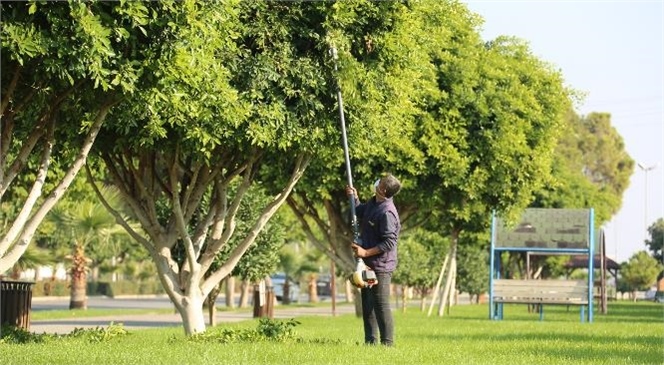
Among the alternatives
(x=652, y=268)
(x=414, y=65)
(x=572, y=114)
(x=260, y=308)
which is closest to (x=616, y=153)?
(x=572, y=114)

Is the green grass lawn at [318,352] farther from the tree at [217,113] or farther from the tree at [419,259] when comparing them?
the tree at [419,259]

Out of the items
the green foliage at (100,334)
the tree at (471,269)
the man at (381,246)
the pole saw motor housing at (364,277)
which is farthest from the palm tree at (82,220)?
the pole saw motor housing at (364,277)

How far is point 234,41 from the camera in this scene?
59.0 ft

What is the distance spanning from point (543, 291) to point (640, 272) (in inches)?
2689

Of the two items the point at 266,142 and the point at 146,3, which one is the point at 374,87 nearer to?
the point at 266,142

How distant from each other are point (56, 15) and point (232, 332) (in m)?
5.02

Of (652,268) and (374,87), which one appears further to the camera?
(652,268)

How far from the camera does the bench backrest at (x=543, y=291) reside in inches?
1345

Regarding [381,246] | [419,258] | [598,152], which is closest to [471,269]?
[419,258]

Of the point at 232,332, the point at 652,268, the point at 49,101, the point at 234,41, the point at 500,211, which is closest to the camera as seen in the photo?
the point at 49,101

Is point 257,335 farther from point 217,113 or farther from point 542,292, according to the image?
point 542,292

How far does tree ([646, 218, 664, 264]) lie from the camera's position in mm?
120500

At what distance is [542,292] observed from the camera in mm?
34438

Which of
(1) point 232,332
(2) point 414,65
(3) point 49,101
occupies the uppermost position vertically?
(2) point 414,65
